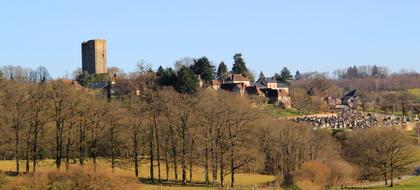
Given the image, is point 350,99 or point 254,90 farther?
point 350,99

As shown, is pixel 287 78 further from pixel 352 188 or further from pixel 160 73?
pixel 352 188

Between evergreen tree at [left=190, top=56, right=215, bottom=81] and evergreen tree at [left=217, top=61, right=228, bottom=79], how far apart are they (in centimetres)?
1739

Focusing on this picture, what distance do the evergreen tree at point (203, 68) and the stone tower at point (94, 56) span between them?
32.2 metres

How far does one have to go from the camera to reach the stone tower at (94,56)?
132 meters

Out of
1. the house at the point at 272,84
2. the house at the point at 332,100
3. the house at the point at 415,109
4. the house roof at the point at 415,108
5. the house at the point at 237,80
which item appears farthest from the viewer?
the house at the point at 332,100

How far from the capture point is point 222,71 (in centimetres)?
12812

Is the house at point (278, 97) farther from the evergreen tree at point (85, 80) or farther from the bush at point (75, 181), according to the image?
the bush at point (75, 181)

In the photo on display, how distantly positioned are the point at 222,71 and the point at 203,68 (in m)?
21.7

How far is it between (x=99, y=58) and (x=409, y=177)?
83.0 m

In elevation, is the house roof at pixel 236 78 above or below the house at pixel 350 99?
above

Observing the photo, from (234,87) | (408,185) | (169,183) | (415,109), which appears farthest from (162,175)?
(415,109)

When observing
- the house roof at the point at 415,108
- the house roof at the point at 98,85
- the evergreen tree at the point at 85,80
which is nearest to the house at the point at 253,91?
the house roof at the point at 98,85

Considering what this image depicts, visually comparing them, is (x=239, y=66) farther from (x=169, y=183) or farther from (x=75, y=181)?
(x=75, y=181)

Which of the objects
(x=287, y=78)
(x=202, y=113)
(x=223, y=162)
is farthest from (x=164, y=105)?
(x=287, y=78)
